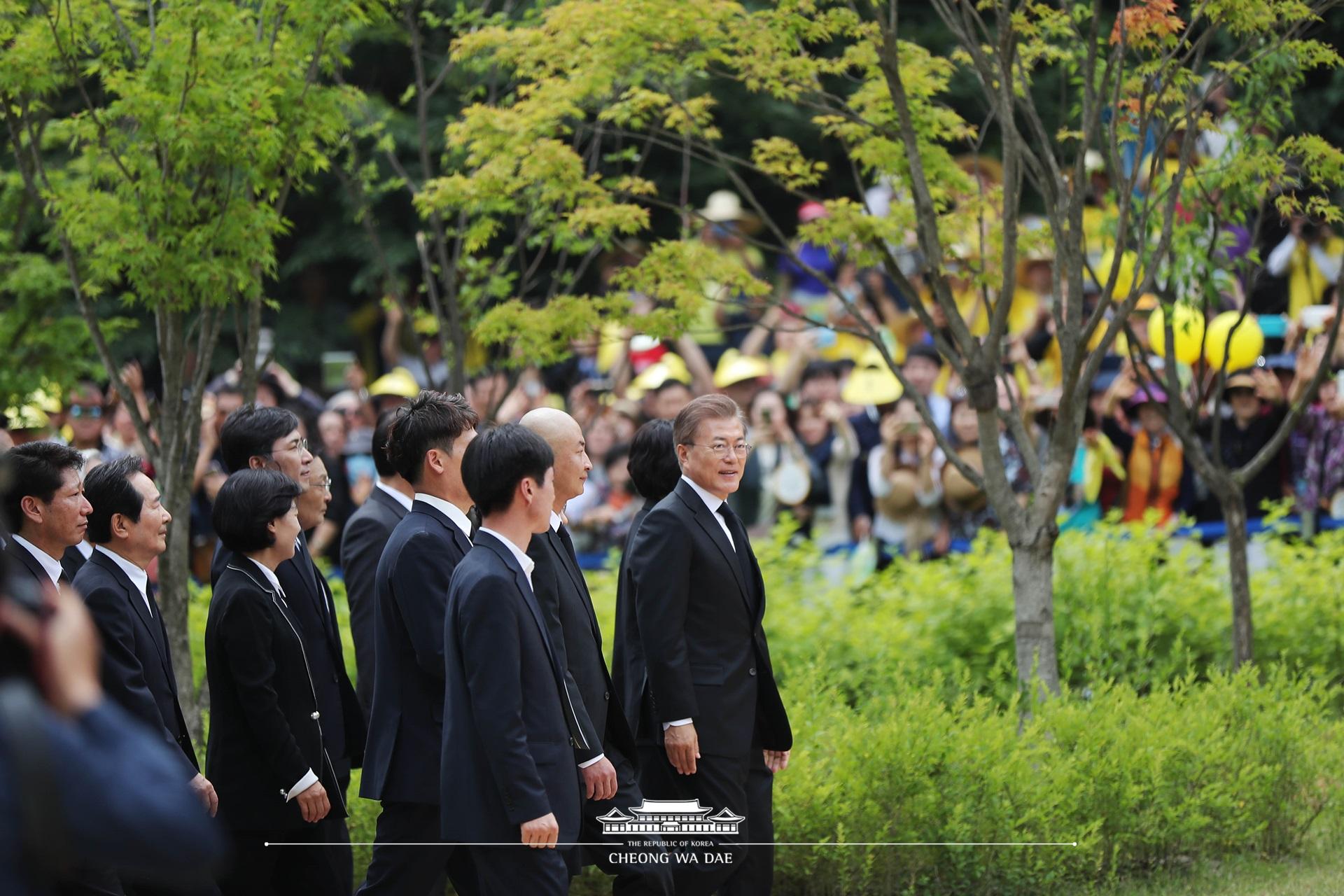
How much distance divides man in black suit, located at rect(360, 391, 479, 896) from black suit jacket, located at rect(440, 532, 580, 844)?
0.42 m

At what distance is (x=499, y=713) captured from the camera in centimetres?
441

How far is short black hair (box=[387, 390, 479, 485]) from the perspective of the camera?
545cm

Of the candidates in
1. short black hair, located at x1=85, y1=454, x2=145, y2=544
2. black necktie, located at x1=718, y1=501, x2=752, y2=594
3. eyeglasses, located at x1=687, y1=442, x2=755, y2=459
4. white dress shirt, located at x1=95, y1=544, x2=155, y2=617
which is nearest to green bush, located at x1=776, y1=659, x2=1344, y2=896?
black necktie, located at x1=718, y1=501, x2=752, y2=594

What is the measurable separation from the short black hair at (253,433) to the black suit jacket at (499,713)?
5.82ft

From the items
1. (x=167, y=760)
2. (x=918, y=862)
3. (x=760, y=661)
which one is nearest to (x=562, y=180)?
(x=760, y=661)

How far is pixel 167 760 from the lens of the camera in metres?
2.46

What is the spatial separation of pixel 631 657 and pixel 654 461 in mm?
824

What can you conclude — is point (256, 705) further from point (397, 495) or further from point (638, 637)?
point (638, 637)

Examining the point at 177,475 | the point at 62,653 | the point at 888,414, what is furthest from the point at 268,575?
the point at 888,414

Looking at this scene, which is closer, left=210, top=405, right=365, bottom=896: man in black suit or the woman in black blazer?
the woman in black blazer

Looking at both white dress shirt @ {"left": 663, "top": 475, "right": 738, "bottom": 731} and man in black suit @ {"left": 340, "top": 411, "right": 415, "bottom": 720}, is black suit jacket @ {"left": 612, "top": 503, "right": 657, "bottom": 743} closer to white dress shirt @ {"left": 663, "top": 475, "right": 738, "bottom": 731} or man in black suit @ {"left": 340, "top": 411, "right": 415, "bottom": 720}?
white dress shirt @ {"left": 663, "top": 475, "right": 738, "bottom": 731}

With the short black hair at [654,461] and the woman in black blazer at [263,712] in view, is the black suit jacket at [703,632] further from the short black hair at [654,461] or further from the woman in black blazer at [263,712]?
the woman in black blazer at [263,712]

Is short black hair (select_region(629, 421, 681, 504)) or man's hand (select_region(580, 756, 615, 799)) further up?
short black hair (select_region(629, 421, 681, 504))

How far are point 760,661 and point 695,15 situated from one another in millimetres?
3458
